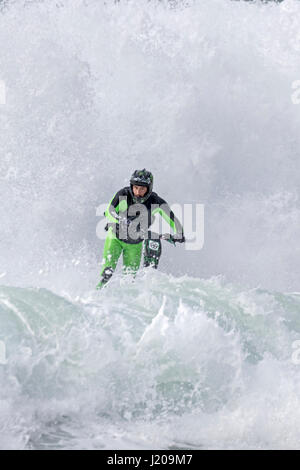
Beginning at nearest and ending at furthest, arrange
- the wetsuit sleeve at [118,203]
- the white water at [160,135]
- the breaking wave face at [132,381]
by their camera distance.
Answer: the breaking wave face at [132,381]
the wetsuit sleeve at [118,203]
the white water at [160,135]

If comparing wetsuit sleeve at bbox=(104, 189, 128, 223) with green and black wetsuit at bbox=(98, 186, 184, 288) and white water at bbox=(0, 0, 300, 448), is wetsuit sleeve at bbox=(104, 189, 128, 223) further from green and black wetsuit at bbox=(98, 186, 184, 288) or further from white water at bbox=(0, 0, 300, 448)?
white water at bbox=(0, 0, 300, 448)

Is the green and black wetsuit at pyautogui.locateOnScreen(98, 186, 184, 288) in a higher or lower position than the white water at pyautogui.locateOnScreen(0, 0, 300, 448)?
lower

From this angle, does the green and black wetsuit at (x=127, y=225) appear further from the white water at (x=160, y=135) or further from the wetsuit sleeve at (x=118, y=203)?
the white water at (x=160, y=135)

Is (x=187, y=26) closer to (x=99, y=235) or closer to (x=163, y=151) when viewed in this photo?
(x=163, y=151)

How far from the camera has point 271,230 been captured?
42.2ft

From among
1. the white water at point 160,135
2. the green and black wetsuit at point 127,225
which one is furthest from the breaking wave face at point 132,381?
the green and black wetsuit at point 127,225

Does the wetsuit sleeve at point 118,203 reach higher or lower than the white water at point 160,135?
lower

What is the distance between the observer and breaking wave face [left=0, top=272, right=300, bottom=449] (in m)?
4.35

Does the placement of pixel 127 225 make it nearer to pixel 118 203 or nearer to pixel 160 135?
pixel 118 203

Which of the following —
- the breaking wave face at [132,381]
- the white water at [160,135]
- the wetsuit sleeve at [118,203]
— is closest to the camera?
the breaking wave face at [132,381]

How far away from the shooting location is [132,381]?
489 centimetres

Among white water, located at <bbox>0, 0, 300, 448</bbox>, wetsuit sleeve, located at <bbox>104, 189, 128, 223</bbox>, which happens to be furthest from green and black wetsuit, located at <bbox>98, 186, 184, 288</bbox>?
white water, located at <bbox>0, 0, 300, 448</bbox>

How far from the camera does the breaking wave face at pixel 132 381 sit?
435cm
